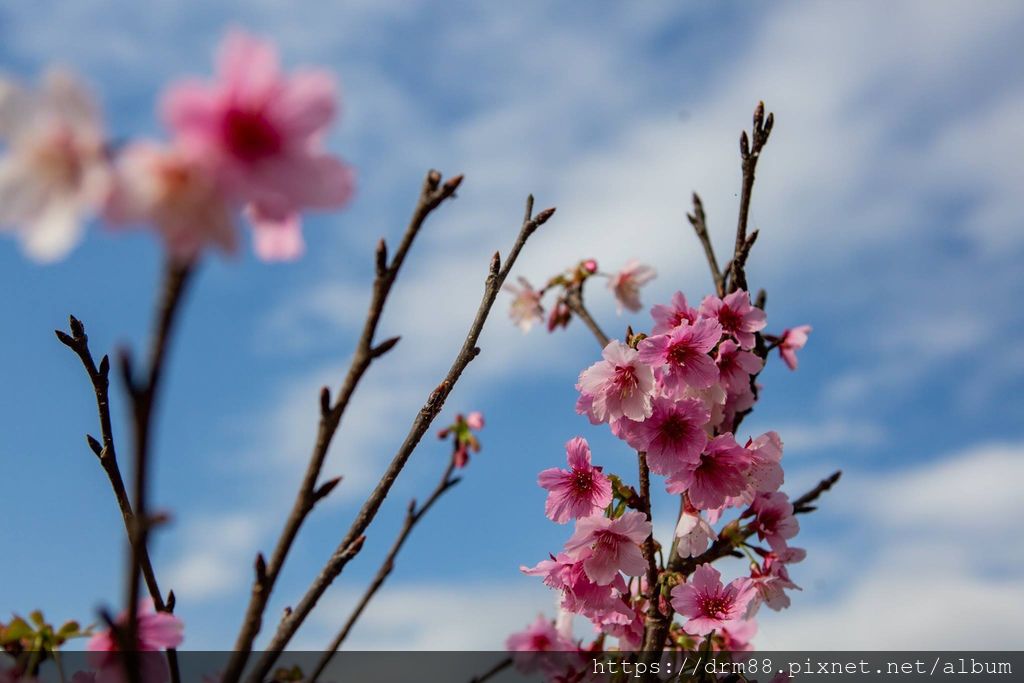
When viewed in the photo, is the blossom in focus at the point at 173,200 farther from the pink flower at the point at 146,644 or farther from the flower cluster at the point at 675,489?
the flower cluster at the point at 675,489

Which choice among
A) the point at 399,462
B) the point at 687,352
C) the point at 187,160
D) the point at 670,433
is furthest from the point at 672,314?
the point at 187,160

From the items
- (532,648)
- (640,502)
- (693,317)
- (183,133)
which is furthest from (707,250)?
(183,133)

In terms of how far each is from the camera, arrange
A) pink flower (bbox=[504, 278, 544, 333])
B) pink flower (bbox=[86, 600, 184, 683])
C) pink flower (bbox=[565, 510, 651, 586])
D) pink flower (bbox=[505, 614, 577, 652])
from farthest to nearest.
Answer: pink flower (bbox=[504, 278, 544, 333])
pink flower (bbox=[505, 614, 577, 652])
pink flower (bbox=[565, 510, 651, 586])
pink flower (bbox=[86, 600, 184, 683])

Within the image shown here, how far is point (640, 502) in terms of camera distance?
90.8 inches

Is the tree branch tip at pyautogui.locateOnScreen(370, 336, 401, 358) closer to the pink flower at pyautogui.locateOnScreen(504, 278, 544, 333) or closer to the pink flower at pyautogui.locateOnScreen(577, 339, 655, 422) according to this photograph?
the pink flower at pyautogui.locateOnScreen(577, 339, 655, 422)

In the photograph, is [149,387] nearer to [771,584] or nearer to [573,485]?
[573,485]

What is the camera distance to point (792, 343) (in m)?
3.16

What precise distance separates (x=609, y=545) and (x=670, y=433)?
0.36m

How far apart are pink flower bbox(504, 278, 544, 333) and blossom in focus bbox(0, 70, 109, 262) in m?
3.55

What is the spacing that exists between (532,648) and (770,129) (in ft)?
7.02

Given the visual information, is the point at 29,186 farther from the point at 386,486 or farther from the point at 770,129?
the point at 770,129

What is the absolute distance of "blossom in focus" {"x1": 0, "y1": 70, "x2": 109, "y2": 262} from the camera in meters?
0.80

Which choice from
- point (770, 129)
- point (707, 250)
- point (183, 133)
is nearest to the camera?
point (183, 133)

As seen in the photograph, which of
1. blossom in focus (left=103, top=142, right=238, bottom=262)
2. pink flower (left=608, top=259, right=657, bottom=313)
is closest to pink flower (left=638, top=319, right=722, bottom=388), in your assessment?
blossom in focus (left=103, top=142, right=238, bottom=262)
